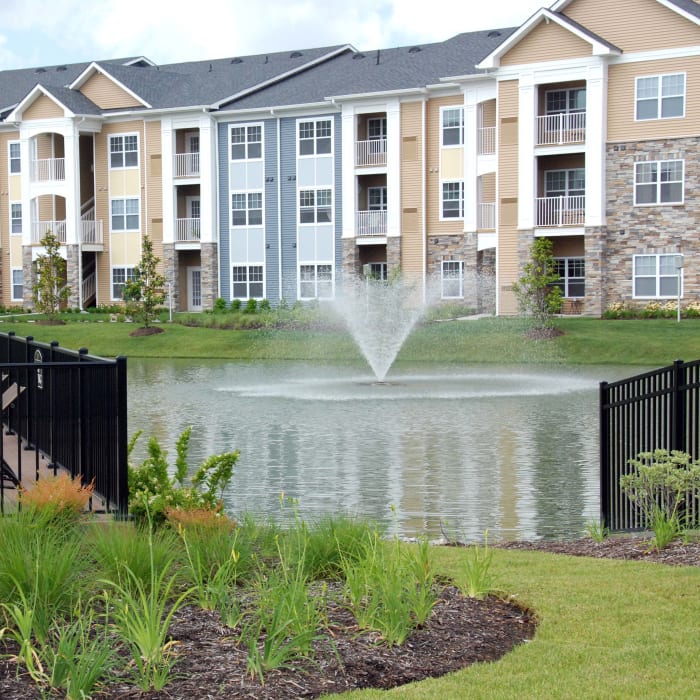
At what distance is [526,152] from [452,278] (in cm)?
768

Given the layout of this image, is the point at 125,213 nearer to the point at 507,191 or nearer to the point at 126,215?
the point at 126,215

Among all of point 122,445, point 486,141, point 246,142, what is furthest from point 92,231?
point 122,445

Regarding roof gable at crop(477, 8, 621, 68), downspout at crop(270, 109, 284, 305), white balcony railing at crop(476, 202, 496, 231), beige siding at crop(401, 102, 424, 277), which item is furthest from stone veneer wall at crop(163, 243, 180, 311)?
roof gable at crop(477, 8, 621, 68)

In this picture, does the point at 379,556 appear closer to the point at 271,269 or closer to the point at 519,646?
the point at 519,646

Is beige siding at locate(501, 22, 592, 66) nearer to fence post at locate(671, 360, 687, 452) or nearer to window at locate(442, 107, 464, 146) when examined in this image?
window at locate(442, 107, 464, 146)

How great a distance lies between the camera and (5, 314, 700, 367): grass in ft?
123

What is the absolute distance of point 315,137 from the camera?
57406 mm

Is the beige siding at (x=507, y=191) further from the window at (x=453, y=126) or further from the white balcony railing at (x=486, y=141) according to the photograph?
the window at (x=453, y=126)

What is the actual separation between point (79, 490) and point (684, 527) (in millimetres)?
4986

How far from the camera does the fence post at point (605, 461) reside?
10.8m

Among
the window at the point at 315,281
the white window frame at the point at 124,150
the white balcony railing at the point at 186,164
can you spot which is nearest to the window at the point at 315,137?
the window at the point at 315,281

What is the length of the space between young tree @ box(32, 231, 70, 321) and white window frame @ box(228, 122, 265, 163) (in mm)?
10080

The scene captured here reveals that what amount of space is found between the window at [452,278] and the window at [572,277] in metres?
5.17

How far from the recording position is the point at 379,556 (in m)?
7.55
